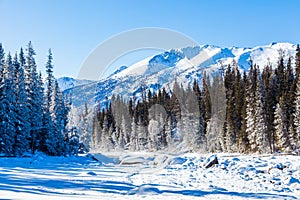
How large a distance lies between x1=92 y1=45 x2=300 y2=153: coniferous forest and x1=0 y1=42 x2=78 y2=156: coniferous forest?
2713 centimetres

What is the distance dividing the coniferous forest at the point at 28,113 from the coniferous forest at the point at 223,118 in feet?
89.0

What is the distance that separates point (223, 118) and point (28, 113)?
1502 inches

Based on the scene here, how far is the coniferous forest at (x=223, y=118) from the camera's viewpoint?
47625mm

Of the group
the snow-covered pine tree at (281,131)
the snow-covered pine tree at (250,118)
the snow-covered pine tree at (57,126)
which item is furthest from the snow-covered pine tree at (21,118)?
the snow-covered pine tree at (281,131)

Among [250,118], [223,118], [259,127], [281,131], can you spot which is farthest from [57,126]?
[223,118]

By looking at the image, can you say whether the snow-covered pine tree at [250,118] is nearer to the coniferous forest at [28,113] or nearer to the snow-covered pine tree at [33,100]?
the coniferous forest at [28,113]

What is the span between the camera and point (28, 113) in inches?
1495

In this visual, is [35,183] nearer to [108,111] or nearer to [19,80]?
[19,80]

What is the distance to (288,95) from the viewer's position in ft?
166

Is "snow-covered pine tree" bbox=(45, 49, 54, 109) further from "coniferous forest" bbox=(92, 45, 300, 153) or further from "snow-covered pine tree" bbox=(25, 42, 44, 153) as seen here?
"coniferous forest" bbox=(92, 45, 300, 153)

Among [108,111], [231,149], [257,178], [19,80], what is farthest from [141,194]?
[108,111]

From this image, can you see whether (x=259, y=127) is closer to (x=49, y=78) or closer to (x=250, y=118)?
(x=250, y=118)

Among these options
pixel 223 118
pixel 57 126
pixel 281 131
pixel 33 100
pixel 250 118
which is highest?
pixel 33 100

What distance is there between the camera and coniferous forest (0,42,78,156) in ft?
112
